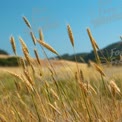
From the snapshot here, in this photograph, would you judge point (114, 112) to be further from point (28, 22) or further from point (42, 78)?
point (28, 22)

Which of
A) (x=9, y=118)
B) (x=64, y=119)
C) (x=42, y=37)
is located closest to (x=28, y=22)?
(x=42, y=37)

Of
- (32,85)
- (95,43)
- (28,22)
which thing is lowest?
(32,85)

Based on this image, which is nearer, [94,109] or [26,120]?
[94,109]

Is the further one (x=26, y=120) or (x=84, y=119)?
(x=26, y=120)

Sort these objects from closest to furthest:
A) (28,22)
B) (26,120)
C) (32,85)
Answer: (32,85) < (28,22) < (26,120)

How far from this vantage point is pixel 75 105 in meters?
2.87

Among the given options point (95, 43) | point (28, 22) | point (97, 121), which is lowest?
point (97, 121)

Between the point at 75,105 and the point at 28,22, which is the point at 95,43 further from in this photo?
the point at 75,105

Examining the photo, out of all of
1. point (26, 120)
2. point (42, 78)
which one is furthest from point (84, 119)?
point (26, 120)

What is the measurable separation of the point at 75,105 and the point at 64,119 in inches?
18.3

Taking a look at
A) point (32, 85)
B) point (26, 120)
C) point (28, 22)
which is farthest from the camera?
point (26, 120)

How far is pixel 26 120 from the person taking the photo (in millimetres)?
2734

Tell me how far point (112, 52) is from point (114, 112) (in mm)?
575

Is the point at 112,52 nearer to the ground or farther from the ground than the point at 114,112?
farther from the ground
